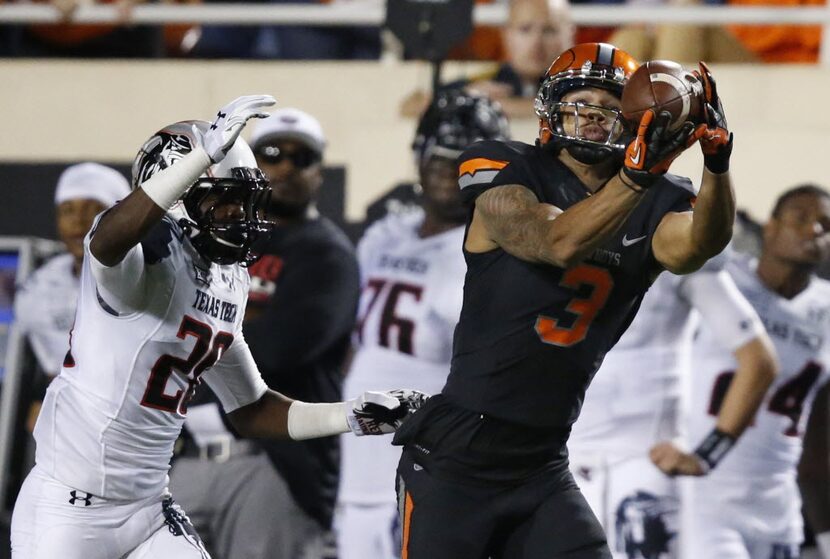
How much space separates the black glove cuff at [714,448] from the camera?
5656mm

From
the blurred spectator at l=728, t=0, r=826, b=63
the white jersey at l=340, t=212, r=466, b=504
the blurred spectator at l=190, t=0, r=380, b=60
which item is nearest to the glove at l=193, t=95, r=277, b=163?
the white jersey at l=340, t=212, r=466, b=504

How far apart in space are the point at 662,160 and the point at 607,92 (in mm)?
507

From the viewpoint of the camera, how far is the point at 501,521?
371 centimetres

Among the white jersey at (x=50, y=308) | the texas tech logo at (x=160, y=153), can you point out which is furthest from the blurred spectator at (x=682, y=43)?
the texas tech logo at (x=160, y=153)

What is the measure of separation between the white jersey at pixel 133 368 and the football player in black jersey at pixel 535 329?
0.56 meters

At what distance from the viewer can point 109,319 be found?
3.70m

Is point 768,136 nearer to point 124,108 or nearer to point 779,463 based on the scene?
point 779,463

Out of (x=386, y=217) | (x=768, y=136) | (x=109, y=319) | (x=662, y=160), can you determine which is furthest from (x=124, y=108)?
(x=662, y=160)

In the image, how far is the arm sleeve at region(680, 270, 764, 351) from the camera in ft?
Answer: 18.5

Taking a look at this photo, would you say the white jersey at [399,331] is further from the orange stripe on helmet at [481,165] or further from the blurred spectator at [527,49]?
the orange stripe on helmet at [481,165]

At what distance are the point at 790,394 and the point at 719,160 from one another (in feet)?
9.67

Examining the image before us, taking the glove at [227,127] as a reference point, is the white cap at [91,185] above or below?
above

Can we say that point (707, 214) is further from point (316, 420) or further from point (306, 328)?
point (306, 328)

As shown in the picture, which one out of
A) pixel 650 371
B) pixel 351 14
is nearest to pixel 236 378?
pixel 650 371
